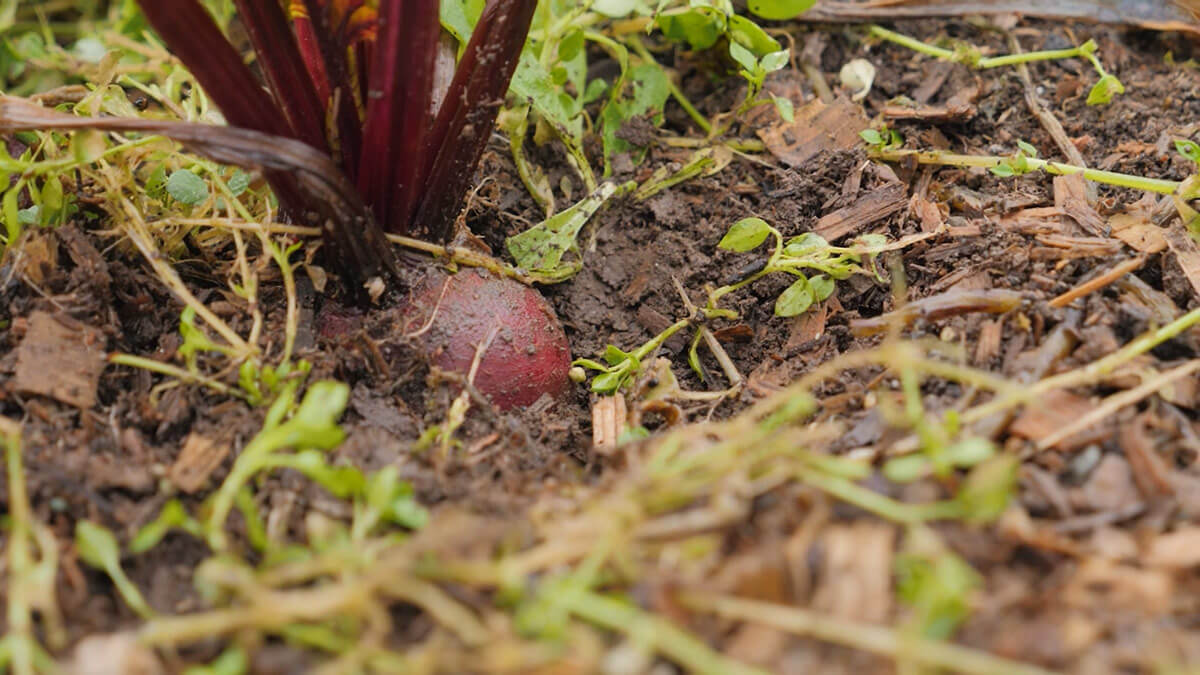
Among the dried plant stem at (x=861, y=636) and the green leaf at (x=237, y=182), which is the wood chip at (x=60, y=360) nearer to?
the green leaf at (x=237, y=182)

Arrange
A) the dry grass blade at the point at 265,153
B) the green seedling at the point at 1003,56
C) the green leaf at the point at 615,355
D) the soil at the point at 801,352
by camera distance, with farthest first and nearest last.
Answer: the green seedling at the point at 1003,56, the green leaf at the point at 615,355, the dry grass blade at the point at 265,153, the soil at the point at 801,352

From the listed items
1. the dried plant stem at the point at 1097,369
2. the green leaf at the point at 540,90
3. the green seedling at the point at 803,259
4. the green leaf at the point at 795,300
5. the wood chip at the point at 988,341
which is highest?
the green leaf at the point at 540,90

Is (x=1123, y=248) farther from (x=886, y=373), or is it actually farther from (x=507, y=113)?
(x=507, y=113)

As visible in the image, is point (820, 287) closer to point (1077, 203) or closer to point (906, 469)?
point (1077, 203)

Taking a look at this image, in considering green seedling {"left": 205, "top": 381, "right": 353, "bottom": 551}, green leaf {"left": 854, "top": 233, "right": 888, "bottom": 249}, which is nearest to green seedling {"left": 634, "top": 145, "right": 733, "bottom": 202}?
green leaf {"left": 854, "top": 233, "right": 888, "bottom": 249}

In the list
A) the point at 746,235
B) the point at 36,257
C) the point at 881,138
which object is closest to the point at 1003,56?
the point at 881,138

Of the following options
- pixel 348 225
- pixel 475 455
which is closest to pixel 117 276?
pixel 348 225

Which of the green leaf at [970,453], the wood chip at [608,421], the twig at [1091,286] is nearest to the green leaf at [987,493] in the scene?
the green leaf at [970,453]
